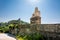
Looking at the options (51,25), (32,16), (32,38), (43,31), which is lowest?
(32,38)

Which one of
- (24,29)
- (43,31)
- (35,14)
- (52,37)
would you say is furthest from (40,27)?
(35,14)

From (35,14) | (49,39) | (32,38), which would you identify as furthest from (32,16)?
(49,39)

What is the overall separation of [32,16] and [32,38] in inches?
180

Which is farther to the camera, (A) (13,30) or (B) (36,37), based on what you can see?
(A) (13,30)

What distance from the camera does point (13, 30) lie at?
14547mm

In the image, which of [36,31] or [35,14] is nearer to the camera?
[36,31]

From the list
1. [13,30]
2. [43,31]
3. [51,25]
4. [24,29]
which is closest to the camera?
[51,25]

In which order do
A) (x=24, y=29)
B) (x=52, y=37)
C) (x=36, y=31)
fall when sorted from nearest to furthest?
(x=52, y=37) → (x=36, y=31) → (x=24, y=29)

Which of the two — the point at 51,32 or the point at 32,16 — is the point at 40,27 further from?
the point at 32,16

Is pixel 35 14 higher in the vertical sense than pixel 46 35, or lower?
higher

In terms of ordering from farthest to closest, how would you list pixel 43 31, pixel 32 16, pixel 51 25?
pixel 32 16, pixel 43 31, pixel 51 25

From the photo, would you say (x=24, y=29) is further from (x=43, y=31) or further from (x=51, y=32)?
(x=51, y=32)

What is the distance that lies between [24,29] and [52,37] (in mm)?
4815

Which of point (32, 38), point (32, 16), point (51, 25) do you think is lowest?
point (32, 38)
